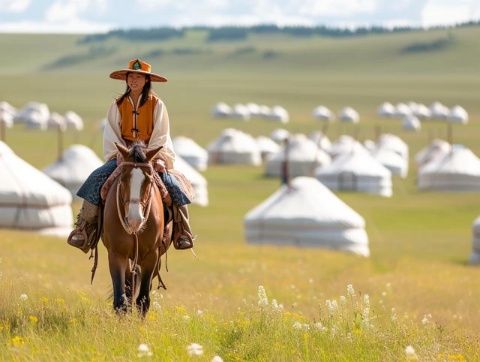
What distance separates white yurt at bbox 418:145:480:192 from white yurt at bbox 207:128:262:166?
13243 millimetres

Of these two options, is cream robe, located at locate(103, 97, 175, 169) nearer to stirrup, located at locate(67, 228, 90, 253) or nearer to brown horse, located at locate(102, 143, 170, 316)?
brown horse, located at locate(102, 143, 170, 316)

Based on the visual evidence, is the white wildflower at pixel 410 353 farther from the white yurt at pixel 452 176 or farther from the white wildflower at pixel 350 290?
the white yurt at pixel 452 176

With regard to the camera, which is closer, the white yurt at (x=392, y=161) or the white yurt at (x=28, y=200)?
the white yurt at (x=28, y=200)

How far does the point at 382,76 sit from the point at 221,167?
10817cm

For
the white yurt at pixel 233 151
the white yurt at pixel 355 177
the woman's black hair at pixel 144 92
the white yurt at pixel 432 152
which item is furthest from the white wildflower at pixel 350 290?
the white yurt at pixel 233 151

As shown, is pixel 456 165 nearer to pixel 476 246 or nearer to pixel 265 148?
pixel 265 148

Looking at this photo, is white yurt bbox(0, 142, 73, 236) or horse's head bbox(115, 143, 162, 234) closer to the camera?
horse's head bbox(115, 143, 162, 234)

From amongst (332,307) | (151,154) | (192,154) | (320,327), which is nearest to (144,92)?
(151,154)

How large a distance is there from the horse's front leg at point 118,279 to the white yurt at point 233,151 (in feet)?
165

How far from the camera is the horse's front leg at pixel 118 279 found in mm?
8408

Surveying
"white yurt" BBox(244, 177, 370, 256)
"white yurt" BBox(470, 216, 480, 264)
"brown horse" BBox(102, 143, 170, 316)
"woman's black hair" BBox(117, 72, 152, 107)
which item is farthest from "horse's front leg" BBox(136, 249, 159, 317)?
"white yurt" BBox(470, 216, 480, 264)

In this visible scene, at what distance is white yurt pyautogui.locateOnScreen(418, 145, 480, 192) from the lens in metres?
46.3

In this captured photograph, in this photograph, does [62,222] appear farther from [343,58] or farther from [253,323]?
[343,58]

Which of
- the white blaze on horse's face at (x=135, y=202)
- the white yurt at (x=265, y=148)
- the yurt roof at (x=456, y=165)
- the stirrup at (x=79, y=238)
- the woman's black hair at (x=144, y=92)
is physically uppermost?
the woman's black hair at (x=144, y=92)
